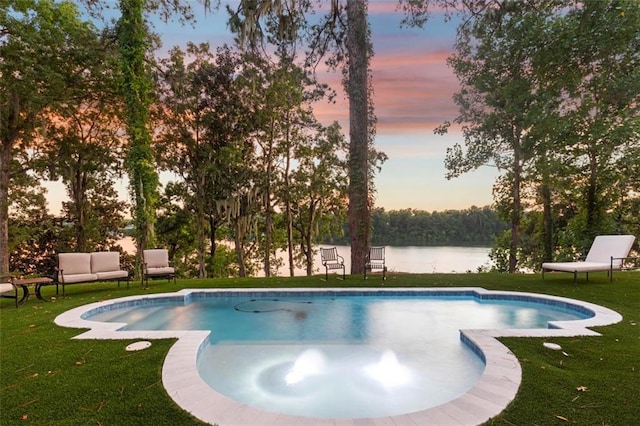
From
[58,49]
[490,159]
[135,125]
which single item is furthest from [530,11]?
[58,49]

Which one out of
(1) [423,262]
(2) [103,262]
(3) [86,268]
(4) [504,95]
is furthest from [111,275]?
(1) [423,262]

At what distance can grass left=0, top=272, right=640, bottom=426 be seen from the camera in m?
2.43

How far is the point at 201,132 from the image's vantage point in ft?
50.2

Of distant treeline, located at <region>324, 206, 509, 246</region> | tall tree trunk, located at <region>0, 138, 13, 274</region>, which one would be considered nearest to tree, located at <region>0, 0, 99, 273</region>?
tall tree trunk, located at <region>0, 138, 13, 274</region>

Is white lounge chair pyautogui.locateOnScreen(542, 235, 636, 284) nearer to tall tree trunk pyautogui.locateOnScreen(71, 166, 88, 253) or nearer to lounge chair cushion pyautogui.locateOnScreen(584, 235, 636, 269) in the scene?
lounge chair cushion pyautogui.locateOnScreen(584, 235, 636, 269)

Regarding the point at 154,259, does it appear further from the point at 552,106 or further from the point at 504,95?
the point at 552,106

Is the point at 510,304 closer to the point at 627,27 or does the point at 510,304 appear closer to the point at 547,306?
the point at 547,306

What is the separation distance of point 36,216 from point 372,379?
17.7 m

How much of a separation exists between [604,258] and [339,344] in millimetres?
6805

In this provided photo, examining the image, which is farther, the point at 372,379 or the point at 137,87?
the point at 137,87

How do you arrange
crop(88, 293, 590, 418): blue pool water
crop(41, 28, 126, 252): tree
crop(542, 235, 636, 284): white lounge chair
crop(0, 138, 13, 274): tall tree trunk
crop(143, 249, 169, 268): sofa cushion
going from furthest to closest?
crop(41, 28, 126, 252): tree, crop(0, 138, 13, 274): tall tree trunk, crop(143, 249, 169, 268): sofa cushion, crop(542, 235, 636, 284): white lounge chair, crop(88, 293, 590, 418): blue pool water

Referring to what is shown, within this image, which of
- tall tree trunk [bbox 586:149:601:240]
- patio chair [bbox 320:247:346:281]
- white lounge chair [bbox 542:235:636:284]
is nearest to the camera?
white lounge chair [bbox 542:235:636:284]

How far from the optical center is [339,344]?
15.9ft

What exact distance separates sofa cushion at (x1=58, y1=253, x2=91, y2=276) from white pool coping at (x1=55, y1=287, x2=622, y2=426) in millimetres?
2321
